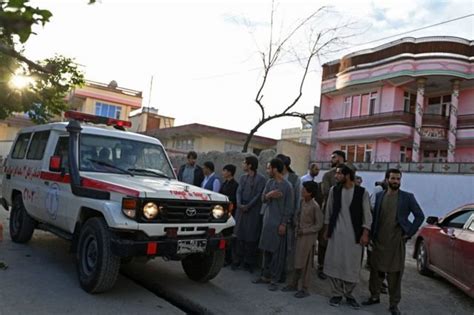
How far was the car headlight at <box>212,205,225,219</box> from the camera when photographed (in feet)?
18.2

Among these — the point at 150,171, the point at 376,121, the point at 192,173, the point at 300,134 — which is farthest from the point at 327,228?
the point at 300,134

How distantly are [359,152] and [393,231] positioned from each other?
20869mm

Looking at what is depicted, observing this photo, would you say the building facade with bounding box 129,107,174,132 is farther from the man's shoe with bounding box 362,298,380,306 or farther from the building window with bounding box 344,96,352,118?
the man's shoe with bounding box 362,298,380,306

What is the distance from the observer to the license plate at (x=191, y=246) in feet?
16.6

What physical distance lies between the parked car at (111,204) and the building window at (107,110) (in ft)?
107

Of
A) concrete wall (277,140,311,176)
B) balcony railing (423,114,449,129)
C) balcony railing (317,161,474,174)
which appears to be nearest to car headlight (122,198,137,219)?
balcony railing (317,161,474,174)

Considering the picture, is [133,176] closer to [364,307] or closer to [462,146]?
[364,307]

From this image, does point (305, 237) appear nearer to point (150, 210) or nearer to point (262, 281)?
point (262, 281)

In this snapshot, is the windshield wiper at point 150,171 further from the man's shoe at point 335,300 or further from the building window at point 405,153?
the building window at point 405,153

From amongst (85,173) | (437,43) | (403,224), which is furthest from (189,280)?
(437,43)

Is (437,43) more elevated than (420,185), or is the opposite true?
(437,43)

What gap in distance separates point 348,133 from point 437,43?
21.8 ft

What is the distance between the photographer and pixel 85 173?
225 inches

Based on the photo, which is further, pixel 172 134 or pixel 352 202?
pixel 172 134
